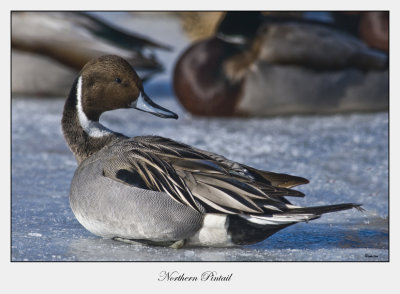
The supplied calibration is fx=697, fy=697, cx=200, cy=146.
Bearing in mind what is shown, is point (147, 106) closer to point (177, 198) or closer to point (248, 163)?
point (177, 198)

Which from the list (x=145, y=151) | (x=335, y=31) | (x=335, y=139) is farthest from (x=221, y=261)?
(x=335, y=31)

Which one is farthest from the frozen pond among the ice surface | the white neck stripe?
the white neck stripe

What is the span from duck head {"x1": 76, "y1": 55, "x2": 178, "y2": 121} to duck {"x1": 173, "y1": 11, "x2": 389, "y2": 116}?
9.67 ft

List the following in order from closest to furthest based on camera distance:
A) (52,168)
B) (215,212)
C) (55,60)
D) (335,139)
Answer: (215,212), (52,168), (335,139), (55,60)

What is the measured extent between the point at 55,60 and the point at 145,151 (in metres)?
4.07

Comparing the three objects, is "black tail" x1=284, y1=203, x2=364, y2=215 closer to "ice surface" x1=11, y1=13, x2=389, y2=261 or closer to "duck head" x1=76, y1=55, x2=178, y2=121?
"ice surface" x1=11, y1=13, x2=389, y2=261

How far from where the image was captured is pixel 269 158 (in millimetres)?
5070

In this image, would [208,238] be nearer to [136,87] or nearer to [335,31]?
[136,87]

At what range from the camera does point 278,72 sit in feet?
21.7

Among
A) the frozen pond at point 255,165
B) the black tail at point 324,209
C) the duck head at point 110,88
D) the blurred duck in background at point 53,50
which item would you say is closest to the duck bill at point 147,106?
the duck head at point 110,88

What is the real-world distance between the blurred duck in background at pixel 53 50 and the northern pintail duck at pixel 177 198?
379 cm

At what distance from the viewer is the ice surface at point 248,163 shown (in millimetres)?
3275

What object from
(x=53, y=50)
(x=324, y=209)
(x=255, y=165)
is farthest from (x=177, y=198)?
(x=53, y=50)

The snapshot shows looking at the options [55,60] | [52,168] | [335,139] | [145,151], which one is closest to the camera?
[145,151]
